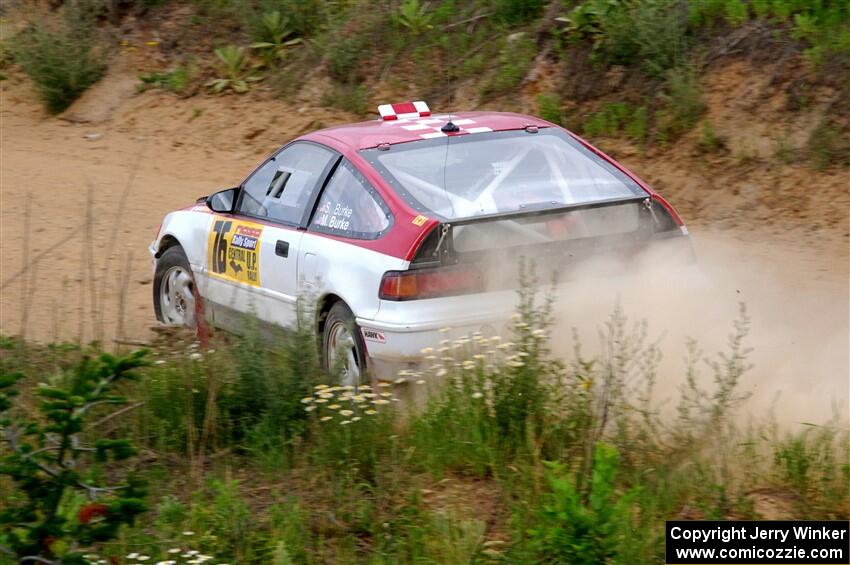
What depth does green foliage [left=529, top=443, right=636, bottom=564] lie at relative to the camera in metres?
4.27

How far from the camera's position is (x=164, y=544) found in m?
4.82

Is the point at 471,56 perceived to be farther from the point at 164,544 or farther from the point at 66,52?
the point at 164,544

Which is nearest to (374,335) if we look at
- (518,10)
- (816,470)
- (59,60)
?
(816,470)

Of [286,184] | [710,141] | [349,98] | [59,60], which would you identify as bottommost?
[286,184]

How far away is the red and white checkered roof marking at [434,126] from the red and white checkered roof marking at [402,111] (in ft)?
0.37

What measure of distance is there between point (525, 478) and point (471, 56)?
33.8 ft

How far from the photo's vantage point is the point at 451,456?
5336mm

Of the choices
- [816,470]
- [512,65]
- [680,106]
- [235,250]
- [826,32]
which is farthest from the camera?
[512,65]

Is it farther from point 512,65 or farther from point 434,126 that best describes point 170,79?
point 434,126

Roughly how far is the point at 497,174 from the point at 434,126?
717mm

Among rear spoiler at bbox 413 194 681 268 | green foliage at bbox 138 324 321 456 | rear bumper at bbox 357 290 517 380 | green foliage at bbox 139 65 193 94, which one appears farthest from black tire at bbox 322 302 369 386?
green foliage at bbox 139 65 193 94

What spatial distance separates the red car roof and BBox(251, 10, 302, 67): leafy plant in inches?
365

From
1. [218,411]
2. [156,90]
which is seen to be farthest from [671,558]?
[156,90]

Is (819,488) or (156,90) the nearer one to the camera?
(819,488)
